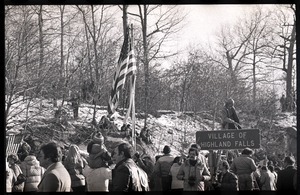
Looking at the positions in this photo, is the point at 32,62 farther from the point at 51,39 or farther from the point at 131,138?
the point at 131,138

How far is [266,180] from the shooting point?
13117mm

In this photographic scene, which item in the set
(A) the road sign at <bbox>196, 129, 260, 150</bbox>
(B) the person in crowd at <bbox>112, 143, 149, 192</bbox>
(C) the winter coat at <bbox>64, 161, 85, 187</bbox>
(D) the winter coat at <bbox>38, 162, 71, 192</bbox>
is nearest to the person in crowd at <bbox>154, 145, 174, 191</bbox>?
(A) the road sign at <bbox>196, 129, 260, 150</bbox>

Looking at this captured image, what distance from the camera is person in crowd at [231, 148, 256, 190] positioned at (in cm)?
1194

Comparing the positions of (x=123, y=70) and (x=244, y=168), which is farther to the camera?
(x=123, y=70)

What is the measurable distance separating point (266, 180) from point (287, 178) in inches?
60.1

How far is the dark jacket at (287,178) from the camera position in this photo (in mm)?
11578

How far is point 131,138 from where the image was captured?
14430 millimetres

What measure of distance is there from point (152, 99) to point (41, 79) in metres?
2.48

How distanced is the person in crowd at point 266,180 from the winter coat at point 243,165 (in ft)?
3.41

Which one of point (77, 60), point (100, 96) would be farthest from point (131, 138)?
point (77, 60)

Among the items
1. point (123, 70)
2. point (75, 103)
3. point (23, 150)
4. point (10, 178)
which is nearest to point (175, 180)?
point (10, 178)

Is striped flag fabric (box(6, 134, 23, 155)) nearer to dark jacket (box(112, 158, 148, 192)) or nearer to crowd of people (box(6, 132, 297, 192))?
crowd of people (box(6, 132, 297, 192))

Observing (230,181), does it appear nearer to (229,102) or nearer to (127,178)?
(229,102)
